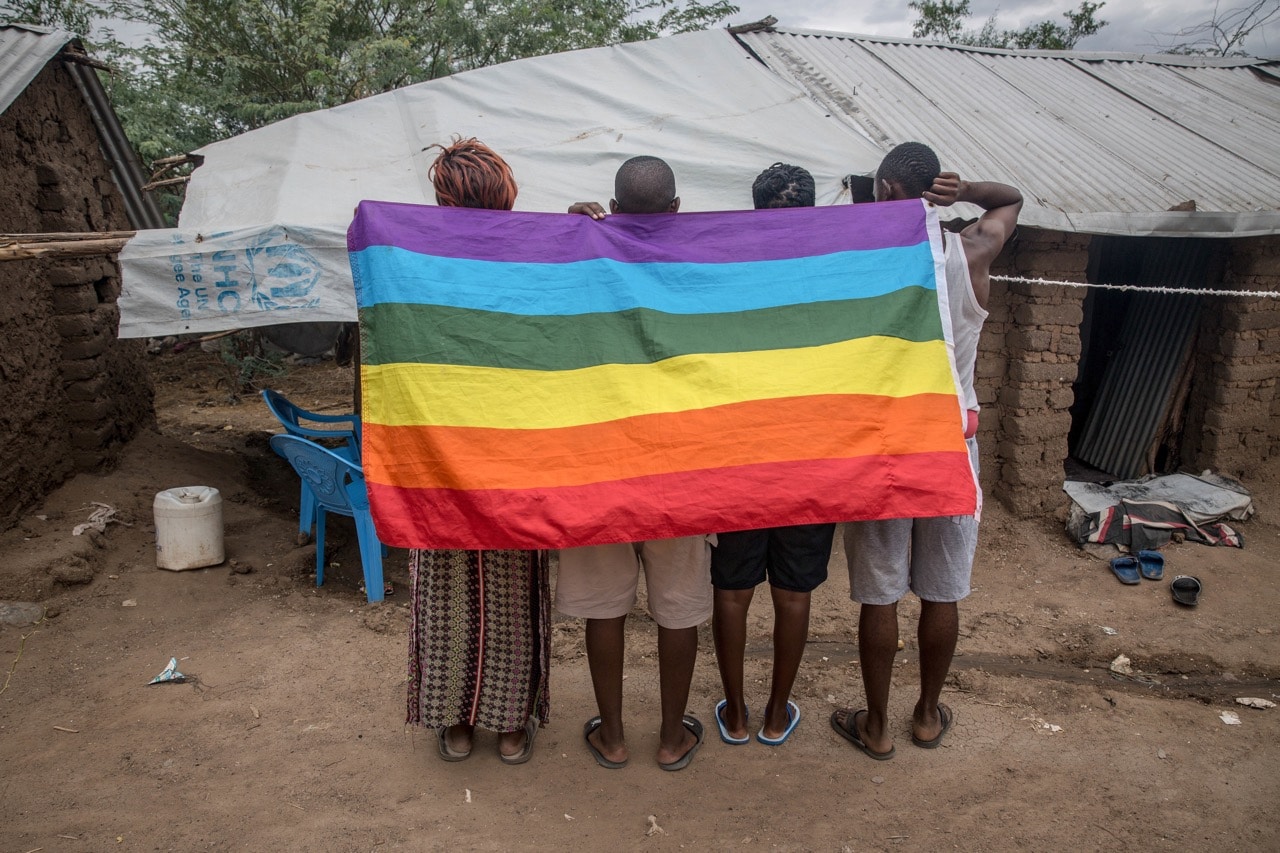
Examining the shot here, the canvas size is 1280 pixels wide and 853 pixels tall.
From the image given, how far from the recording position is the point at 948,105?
5762 mm

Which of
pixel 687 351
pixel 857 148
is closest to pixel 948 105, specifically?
pixel 857 148

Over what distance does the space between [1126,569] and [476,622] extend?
3928 millimetres

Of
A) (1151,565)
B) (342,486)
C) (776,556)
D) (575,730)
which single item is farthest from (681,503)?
(1151,565)

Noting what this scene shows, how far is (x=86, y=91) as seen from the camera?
5809mm

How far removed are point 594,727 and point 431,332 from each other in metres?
1.50

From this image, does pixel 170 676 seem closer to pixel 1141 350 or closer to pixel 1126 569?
pixel 1126 569

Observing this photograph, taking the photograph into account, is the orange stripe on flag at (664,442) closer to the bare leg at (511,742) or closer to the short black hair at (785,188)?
the short black hair at (785,188)

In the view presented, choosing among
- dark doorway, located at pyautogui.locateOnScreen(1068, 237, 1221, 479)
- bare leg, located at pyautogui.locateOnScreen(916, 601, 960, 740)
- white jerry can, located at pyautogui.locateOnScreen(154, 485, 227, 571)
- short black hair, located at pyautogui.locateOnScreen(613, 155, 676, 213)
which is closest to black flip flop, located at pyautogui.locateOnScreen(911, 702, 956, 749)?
bare leg, located at pyautogui.locateOnScreen(916, 601, 960, 740)

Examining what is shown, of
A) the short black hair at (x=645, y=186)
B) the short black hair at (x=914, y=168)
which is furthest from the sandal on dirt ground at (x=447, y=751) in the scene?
the short black hair at (x=914, y=168)

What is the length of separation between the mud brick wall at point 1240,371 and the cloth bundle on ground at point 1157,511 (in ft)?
1.23

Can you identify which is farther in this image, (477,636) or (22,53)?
(22,53)

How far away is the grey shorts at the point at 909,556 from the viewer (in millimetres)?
2611

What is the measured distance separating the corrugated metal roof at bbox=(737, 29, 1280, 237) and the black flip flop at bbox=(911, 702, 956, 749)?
280 cm

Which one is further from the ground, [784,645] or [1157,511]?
[784,645]
